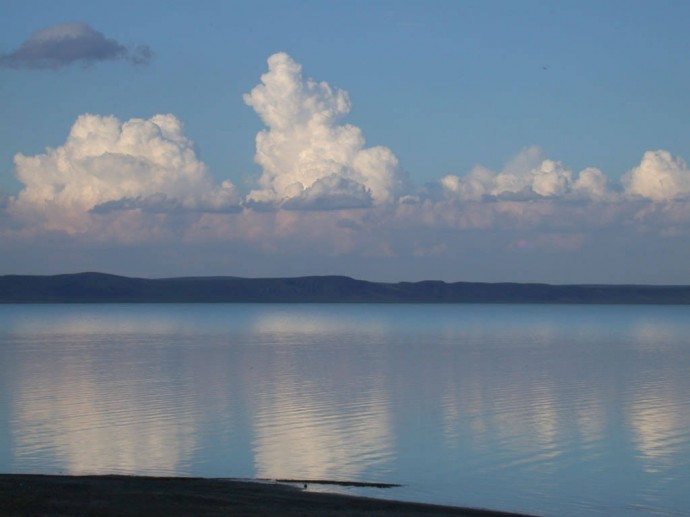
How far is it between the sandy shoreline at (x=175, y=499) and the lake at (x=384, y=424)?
1618 mm

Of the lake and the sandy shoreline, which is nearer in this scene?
the sandy shoreline

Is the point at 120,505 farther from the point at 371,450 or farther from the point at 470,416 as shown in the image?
the point at 470,416

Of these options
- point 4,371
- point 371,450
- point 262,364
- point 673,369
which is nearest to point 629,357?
point 673,369

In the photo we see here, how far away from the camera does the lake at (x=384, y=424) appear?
72.5ft

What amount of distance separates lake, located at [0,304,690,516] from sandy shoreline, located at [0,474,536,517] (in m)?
1.62

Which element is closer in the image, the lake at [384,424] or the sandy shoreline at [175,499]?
the sandy shoreline at [175,499]

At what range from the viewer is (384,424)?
30141 millimetres

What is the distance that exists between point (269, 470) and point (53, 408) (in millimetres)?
13160

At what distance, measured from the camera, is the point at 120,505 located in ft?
55.0

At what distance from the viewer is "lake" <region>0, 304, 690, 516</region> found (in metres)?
22.1

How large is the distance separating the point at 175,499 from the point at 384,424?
13459mm

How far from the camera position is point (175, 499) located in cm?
1736

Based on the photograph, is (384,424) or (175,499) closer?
(175,499)

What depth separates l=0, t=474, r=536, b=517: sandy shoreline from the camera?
1633 centimetres
